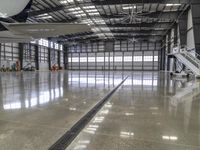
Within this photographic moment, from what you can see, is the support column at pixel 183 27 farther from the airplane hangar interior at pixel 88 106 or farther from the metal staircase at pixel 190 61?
the metal staircase at pixel 190 61

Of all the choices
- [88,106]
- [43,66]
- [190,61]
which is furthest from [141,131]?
[43,66]

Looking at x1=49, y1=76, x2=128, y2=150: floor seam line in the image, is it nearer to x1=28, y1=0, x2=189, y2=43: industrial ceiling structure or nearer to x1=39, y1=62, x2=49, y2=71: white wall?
x1=28, y1=0, x2=189, y2=43: industrial ceiling structure

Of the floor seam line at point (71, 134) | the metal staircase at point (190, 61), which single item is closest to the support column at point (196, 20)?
the metal staircase at point (190, 61)

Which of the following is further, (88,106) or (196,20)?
(196,20)

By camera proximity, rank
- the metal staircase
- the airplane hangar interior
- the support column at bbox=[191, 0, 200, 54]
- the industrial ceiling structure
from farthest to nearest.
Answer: the industrial ceiling structure
the support column at bbox=[191, 0, 200, 54]
the metal staircase
the airplane hangar interior

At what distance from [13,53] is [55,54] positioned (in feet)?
42.1

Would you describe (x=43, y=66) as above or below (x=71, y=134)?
above

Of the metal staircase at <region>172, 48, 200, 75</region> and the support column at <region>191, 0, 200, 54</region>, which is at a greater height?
the support column at <region>191, 0, 200, 54</region>

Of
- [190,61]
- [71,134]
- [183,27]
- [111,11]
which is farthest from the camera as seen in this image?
[111,11]

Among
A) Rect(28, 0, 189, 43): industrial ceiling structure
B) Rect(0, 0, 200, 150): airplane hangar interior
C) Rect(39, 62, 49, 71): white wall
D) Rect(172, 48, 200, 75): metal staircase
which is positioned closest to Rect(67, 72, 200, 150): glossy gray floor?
Rect(0, 0, 200, 150): airplane hangar interior

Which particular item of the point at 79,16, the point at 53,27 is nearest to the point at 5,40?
the point at 53,27

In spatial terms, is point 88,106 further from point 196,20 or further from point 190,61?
point 196,20

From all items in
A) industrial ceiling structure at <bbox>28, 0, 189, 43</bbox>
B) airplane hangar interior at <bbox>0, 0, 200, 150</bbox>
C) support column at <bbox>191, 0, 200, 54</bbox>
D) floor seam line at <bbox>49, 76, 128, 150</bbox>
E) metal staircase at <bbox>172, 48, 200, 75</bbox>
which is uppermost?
industrial ceiling structure at <bbox>28, 0, 189, 43</bbox>

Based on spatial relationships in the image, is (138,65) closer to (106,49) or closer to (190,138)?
(106,49)
